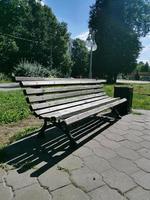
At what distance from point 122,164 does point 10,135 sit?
2146 millimetres

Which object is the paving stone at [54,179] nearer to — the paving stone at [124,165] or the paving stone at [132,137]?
the paving stone at [124,165]

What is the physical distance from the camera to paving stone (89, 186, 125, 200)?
98.0 inches

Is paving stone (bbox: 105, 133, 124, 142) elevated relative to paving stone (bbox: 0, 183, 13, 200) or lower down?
lower down

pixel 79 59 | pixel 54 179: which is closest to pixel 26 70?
pixel 54 179

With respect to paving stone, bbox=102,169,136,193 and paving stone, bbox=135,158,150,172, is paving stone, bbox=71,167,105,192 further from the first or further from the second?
paving stone, bbox=135,158,150,172

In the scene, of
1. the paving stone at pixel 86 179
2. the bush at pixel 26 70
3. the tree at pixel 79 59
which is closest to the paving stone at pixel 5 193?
the paving stone at pixel 86 179

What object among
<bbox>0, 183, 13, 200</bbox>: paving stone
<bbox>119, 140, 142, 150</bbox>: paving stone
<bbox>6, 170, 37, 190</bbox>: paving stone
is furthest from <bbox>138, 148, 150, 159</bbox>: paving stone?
<bbox>0, 183, 13, 200</bbox>: paving stone

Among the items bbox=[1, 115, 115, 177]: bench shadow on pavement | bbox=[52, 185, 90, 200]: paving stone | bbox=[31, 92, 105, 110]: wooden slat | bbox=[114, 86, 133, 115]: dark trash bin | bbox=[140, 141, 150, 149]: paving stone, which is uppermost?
bbox=[31, 92, 105, 110]: wooden slat

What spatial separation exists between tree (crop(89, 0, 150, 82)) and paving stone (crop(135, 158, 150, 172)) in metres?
28.7

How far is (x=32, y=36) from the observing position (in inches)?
1748

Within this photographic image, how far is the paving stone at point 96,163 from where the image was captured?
3174 millimetres

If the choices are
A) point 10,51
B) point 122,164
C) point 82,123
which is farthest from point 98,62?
point 122,164

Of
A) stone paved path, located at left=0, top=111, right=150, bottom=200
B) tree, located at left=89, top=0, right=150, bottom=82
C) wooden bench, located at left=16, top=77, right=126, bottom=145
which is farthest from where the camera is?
tree, located at left=89, top=0, right=150, bottom=82

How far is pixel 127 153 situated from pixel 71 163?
0.97 m
